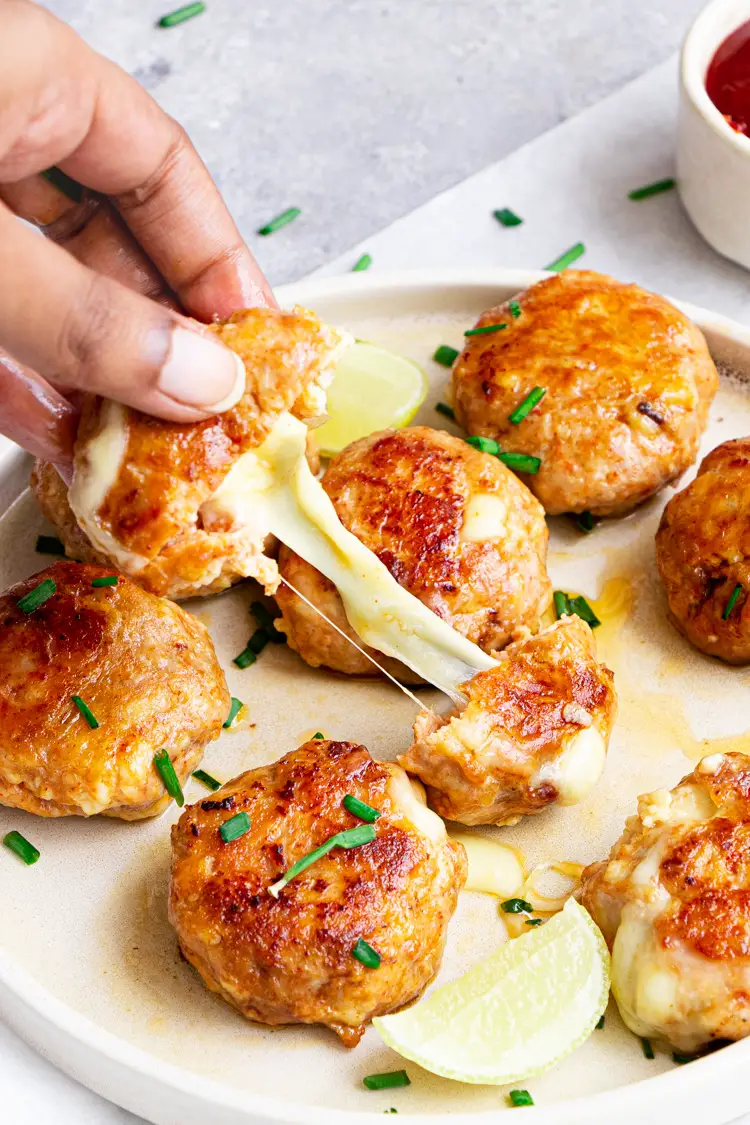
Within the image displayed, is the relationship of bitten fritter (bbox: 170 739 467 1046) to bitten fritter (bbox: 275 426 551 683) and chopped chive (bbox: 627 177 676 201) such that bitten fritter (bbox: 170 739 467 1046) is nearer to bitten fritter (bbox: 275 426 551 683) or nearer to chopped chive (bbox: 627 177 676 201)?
bitten fritter (bbox: 275 426 551 683)

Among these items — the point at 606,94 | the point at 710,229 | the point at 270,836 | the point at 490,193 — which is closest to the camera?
the point at 270,836

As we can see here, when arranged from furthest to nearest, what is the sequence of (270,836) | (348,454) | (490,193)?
(490,193), (348,454), (270,836)

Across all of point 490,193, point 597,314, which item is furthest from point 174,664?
point 490,193

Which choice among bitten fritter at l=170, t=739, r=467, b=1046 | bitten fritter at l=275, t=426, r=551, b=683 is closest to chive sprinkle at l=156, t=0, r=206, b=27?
bitten fritter at l=275, t=426, r=551, b=683

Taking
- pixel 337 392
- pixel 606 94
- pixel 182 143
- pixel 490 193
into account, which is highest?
pixel 182 143

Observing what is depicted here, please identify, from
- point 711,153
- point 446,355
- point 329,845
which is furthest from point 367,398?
point 329,845

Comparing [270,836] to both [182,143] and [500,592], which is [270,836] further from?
[182,143]

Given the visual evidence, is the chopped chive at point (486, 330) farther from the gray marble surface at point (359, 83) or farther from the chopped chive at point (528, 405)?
the gray marble surface at point (359, 83)
